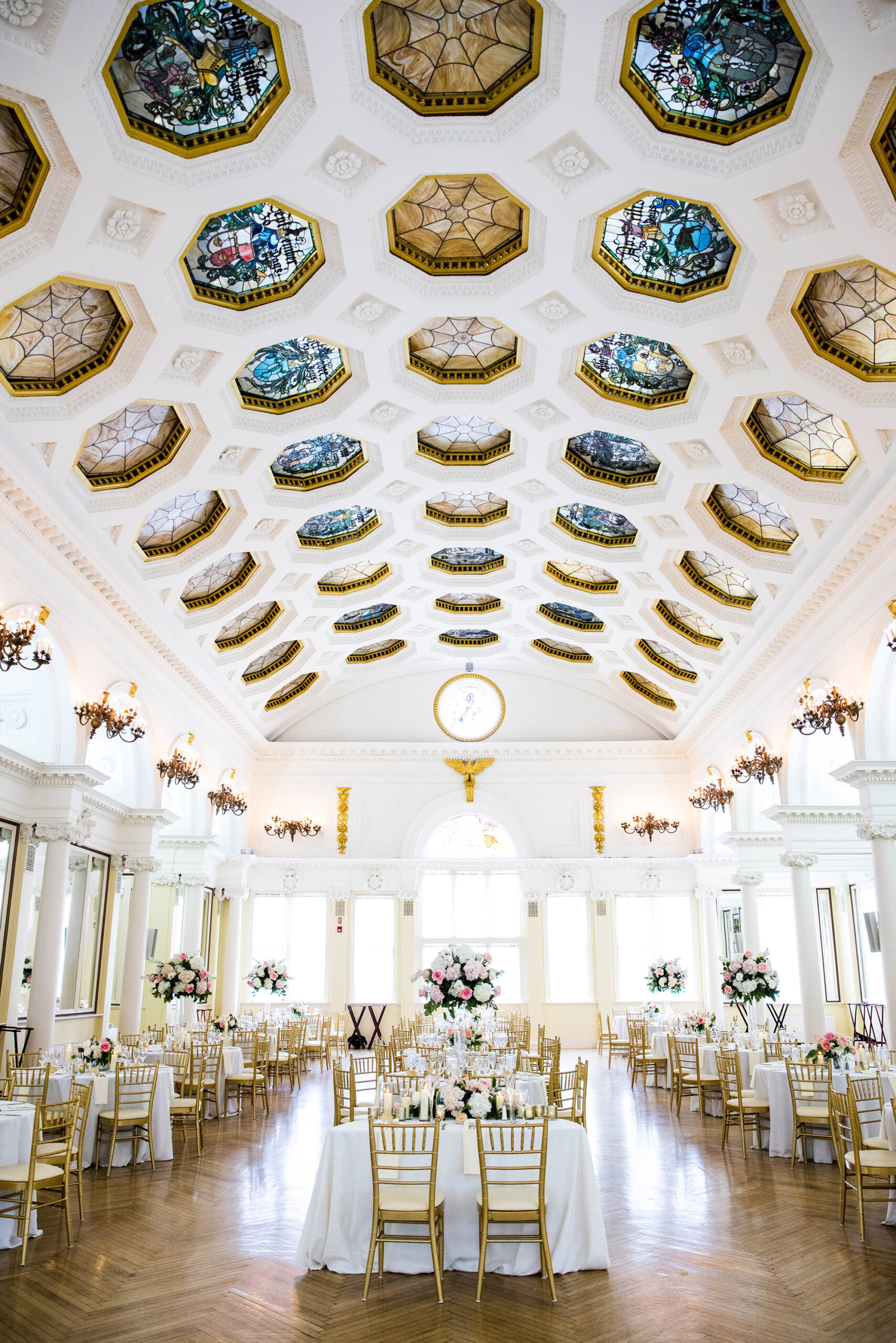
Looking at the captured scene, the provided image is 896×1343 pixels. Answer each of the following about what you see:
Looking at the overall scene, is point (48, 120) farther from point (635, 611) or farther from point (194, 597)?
point (635, 611)

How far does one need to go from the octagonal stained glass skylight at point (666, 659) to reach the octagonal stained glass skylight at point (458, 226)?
11238 millimetres

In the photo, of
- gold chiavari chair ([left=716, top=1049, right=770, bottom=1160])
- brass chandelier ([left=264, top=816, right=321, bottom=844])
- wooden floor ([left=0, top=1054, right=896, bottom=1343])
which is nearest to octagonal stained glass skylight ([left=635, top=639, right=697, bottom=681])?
brass chandelier ([left=264, top=816, right=321, bottom=844])

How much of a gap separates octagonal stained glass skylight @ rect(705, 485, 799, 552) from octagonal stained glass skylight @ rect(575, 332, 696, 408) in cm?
196

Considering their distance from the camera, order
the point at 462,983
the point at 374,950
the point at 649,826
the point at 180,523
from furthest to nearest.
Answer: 1. the point at 374,950
2. the point at 649,826
3. the point at 180,523
4. the point at 462,983

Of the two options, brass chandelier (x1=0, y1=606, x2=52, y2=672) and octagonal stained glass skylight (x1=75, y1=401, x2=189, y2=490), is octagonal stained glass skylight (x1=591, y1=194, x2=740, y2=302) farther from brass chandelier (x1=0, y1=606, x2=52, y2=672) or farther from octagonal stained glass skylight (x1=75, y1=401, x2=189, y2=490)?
brass chandelier (x1=0, y1=606, x2=52, y2=672)

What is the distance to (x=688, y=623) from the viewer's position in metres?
18.4

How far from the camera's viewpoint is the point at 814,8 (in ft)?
22.5

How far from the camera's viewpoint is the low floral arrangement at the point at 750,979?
1330cm

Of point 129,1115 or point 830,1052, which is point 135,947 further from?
point 830,1052

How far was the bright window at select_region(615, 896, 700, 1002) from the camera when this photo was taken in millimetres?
22484

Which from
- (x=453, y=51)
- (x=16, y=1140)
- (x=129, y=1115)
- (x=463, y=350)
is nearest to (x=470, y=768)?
(x=463, y=350)

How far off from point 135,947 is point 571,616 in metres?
10.9

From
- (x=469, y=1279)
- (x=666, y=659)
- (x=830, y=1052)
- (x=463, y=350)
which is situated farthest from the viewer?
(x=666, y=659)

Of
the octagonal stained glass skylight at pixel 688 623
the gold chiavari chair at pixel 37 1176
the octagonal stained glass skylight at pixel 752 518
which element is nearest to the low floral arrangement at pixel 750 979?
the octagonal stained glass skylight at pixel 752 518
